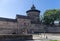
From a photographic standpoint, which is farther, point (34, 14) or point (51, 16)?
point (51, 16)

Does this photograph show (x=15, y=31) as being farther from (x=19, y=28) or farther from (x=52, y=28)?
(x=52, y=28)

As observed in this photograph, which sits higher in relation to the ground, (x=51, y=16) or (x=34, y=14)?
(x=34, y=14)

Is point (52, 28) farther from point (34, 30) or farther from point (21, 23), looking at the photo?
point (21, 23)

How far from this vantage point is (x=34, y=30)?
33.9 meters

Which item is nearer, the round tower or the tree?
the round tower

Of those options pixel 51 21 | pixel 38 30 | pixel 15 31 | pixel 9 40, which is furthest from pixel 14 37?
pixel 51 21

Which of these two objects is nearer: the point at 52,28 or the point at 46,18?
the point at 52,28

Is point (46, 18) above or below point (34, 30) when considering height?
above

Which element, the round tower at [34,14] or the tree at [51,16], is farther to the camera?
the tree at [51,16]

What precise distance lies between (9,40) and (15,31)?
17628 mm

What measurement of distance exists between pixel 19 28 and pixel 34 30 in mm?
3656

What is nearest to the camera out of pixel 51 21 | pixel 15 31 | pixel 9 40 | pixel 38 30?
pixel 9 40

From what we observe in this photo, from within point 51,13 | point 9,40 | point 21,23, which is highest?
point 51,13

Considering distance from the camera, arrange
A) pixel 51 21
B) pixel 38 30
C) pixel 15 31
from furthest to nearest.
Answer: pixel 51 21 < pixel 38 30 < pixel 15 31
